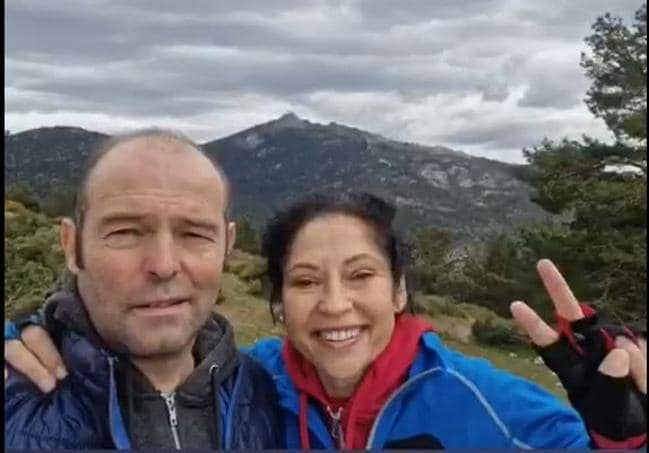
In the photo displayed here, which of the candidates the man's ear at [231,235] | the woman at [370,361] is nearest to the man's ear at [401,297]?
the woman at [370,361]

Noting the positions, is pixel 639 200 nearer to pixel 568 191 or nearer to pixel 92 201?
pixel 568 191

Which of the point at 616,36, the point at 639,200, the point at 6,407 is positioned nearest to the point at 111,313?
the point at 6,407

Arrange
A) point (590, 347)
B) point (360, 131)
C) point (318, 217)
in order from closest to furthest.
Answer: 1. point (590, 347)
2. point (318, 217)
3. point (360, 131)

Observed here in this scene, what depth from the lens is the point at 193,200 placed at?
1914 millimetres

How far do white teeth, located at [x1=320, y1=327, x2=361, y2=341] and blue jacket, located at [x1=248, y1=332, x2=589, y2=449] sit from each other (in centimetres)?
14

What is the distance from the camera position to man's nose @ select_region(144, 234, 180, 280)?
186 centimetres

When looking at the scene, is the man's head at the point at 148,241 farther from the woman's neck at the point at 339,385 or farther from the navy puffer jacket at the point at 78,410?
the woman's neck at the point at 339,385

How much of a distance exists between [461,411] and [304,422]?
0.99 ft

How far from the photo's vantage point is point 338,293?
1.92 meters

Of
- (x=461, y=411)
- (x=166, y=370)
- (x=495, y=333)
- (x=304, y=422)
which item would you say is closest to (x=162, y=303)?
(x=166, y=370)

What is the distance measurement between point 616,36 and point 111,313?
1211 millimetres

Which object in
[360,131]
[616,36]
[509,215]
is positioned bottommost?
[509,215]

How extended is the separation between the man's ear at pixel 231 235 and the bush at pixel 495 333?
1.83 ft

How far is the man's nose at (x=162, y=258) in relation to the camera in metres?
1.86
